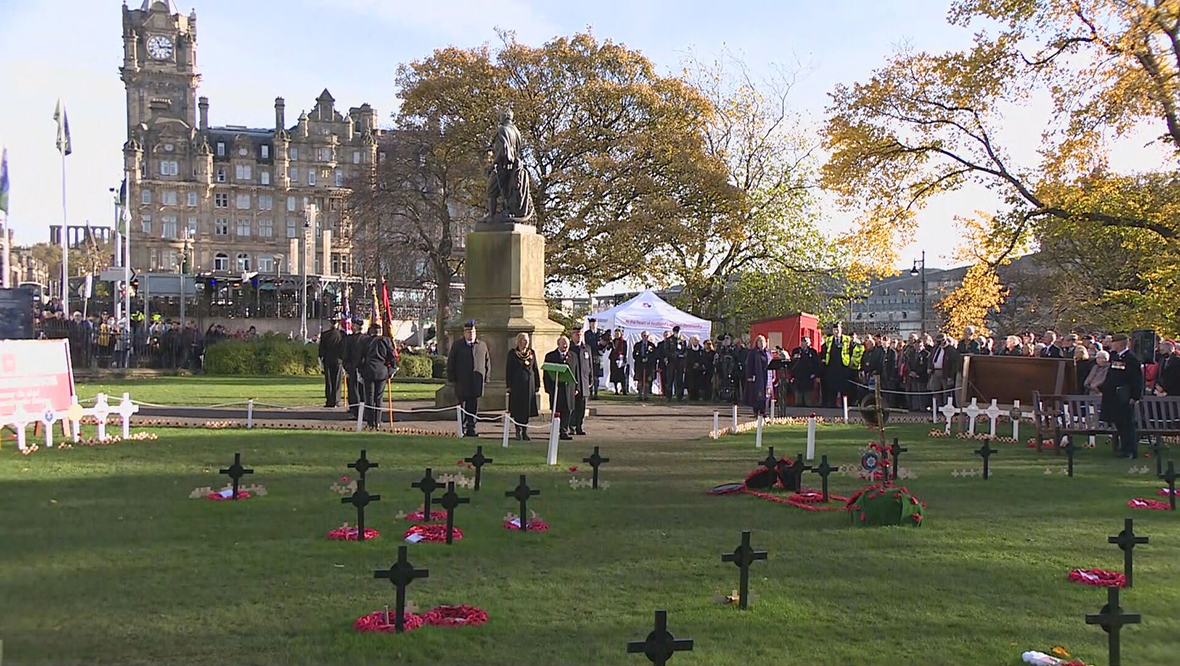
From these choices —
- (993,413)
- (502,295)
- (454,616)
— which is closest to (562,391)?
(502,295)

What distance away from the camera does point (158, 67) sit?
386 ft

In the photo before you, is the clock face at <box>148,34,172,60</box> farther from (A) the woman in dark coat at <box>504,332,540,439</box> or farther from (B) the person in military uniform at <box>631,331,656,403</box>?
(A) the woman in dark coat at <box>504,332,540,439</box>

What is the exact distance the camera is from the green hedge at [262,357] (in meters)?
37.3

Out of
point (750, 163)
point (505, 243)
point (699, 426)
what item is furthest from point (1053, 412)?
point (750, 163)

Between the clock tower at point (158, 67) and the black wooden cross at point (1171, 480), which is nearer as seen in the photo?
the black wooden cross at point (1171, 480)

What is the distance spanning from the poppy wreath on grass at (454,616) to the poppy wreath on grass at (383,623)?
0.07m

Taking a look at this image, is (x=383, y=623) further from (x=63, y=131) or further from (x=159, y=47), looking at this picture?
(x=159, y=47)

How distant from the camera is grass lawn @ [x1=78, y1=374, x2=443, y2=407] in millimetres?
24598

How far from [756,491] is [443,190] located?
1300 inches

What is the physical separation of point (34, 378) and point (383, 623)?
1164cm

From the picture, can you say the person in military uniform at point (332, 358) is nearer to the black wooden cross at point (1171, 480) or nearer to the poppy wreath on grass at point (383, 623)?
the black wooden cross at point (1171, 480)

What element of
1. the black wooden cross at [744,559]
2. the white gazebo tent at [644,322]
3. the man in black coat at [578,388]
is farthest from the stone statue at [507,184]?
the black wooden cross at [744,559]

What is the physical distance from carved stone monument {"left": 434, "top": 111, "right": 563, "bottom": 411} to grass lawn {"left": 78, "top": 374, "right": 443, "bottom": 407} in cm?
552

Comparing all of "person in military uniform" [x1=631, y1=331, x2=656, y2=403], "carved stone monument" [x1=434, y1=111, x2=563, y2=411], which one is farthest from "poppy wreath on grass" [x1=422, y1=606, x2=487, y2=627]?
"person in military uniform" [x1=631, y1=331, x2=656, y2=403]
